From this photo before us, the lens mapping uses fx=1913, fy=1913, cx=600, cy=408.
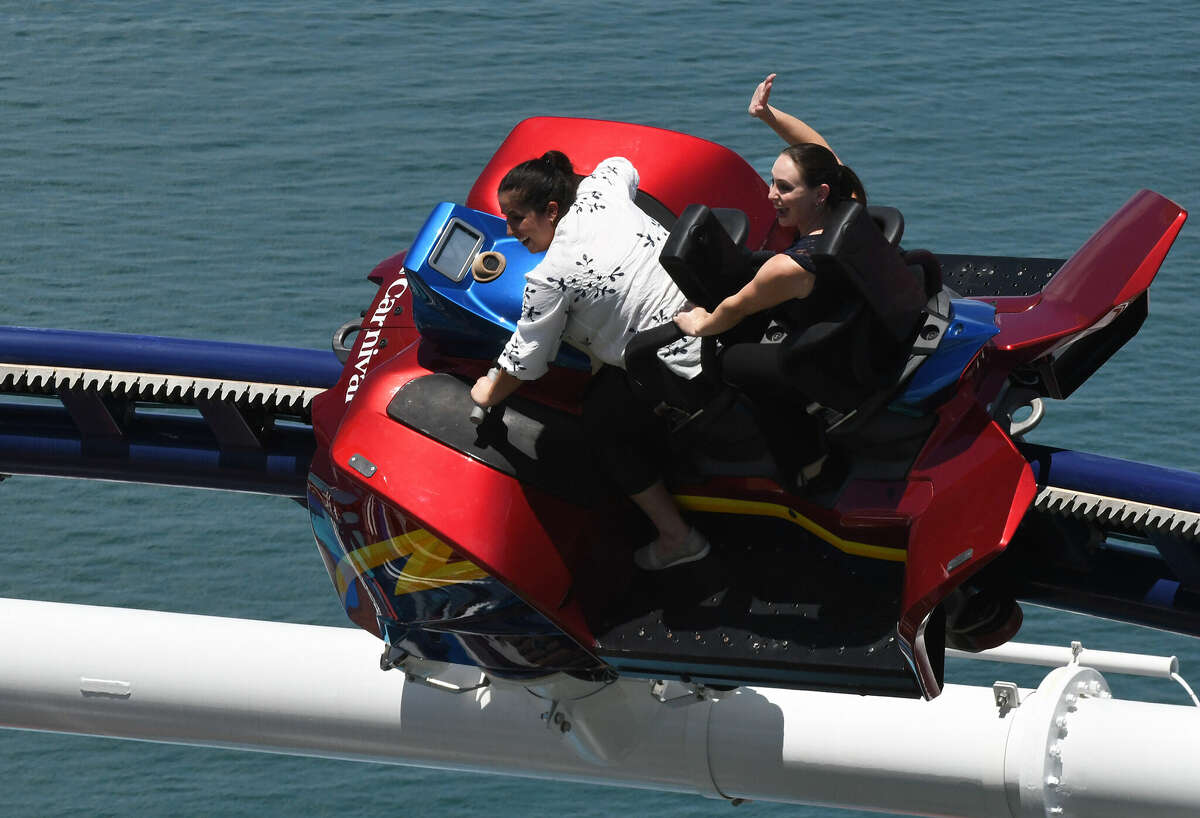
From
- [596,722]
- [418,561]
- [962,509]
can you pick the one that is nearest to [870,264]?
[962,509]

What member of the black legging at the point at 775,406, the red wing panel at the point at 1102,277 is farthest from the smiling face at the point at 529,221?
the red wing panel at the point at 1102,277

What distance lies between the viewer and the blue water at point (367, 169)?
12.8 m

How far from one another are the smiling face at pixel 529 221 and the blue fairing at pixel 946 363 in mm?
753

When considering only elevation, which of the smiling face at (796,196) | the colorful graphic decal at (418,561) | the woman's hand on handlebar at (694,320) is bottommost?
the colorful graphic decal at (418,561)

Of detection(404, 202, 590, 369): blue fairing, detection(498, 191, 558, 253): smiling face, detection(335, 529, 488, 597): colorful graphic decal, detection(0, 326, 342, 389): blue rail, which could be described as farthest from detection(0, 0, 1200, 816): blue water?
detection(498, 191, 558, 253): smiling face

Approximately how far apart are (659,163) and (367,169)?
A: 47.7 ft

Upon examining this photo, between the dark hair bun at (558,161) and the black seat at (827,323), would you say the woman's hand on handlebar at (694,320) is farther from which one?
the dark hair bun at (558,161)

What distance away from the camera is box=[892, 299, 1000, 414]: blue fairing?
361 centimetres

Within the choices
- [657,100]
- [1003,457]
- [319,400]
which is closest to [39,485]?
[657,100]

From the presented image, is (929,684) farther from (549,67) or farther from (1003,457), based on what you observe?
(549,67)

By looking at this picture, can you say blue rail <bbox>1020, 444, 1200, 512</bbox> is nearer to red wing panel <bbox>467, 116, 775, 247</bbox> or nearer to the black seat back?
red wing panel <bbox>467, 116, 775, 247</bbox>

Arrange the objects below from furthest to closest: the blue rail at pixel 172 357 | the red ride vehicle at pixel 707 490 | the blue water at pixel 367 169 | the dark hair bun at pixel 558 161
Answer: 1. the blue water at pixel 367 169
2. the blue rail at pixel 172 357
3. the dark hair bun at pixel 558 161
4. the red ride vehicle at pixel 707 490

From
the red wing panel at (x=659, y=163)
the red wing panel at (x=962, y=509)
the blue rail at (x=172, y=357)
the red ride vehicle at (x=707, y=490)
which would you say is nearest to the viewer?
the red wing panel at (x=962, y=509)

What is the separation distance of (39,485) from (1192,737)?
13.1 meters
